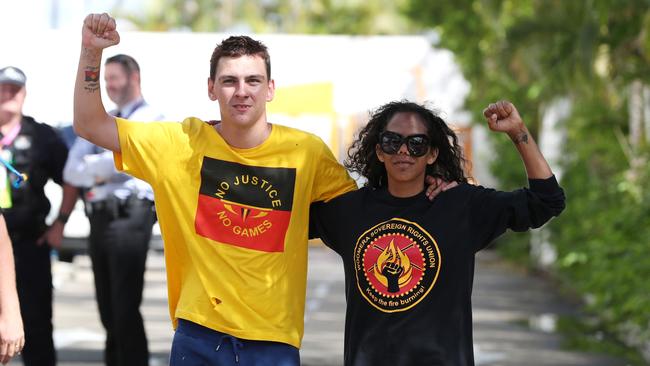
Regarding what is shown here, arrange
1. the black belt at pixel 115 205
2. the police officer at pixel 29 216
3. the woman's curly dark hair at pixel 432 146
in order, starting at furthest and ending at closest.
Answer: the black belt at pixel 115 205 → the police officer at pixel 29 216 → the woman's curly dark hair at pixel 432 146

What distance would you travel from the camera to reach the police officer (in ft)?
26.1

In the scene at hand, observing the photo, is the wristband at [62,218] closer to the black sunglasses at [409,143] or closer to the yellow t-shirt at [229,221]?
the yellow t-shirt at [229,221]

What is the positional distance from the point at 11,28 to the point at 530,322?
11.3 m

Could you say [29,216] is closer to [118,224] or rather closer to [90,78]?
[118,224]

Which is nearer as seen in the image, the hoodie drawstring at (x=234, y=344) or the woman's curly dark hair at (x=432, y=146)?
the hoodie drawstring at (x=234, y=344)

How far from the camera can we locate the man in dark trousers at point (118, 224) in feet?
26.6

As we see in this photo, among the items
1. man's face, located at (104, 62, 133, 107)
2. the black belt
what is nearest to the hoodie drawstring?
the black belt

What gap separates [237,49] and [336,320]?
31.3 feet

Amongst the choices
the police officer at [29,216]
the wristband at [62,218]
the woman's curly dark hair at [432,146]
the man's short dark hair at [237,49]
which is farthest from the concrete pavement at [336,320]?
the man's short dark hair at [237,49]

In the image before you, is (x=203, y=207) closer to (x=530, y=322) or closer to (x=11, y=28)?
(x=530, y=322)

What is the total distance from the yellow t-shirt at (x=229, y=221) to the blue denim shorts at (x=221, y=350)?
0.04 metres

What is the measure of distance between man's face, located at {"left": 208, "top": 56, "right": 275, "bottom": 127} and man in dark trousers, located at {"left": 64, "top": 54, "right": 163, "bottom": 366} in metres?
2.75

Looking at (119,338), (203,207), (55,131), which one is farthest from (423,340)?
(55,131)

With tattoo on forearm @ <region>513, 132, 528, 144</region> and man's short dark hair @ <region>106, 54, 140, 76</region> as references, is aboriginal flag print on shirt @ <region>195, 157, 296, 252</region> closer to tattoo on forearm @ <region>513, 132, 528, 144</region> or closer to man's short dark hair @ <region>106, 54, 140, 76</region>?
tattoo on forearm @ <region>513, 132, 528, 144</region>
